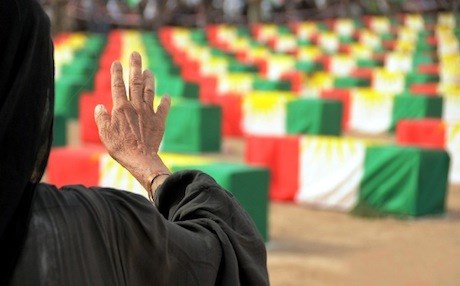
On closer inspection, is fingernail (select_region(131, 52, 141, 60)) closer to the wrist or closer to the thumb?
the thumb

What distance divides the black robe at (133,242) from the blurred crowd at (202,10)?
118 ft

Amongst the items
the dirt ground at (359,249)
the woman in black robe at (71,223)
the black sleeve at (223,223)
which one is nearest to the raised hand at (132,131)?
the black sleeve at (223,223)

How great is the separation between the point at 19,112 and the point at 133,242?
306 millimetres

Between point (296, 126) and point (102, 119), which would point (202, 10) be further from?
point (102, 119)

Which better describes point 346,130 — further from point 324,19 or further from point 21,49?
point 324,19

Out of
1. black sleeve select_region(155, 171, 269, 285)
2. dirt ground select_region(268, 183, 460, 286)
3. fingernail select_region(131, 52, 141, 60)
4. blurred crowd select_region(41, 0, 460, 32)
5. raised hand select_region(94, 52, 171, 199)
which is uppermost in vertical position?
fingernail select_region(131, 52, 141, 60)

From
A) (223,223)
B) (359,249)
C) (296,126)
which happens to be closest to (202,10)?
(296,126)

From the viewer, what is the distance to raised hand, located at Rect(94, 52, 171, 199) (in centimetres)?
223

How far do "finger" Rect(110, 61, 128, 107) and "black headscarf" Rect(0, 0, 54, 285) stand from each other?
635mm

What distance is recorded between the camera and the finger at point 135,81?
2.29 metres

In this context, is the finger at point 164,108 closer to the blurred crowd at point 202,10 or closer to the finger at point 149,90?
the finger at point 149,90

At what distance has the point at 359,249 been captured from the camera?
8172mm

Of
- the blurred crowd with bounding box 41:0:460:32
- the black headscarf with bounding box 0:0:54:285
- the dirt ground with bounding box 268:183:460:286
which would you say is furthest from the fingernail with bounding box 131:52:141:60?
the blurred crowd with bounding box 41:0:460:32

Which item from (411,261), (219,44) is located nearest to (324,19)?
(219,44)
